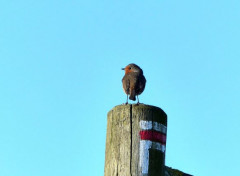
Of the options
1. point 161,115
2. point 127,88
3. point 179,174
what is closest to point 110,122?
point 161,115

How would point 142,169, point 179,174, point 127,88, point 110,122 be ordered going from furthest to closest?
point 127,88 → point 179,174 → point 110,122 → point 142,169

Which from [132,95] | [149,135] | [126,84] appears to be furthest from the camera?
[126,84]

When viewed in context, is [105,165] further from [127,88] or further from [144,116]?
[127,88]

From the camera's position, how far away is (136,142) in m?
3.17

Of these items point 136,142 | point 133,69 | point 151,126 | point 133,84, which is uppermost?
point 133,69

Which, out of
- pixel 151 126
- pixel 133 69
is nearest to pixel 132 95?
pixel 133 69

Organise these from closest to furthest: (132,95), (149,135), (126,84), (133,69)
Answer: (149,135)
(132,95)
(126,84)
(133,69)

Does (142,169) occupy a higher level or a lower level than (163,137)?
lower

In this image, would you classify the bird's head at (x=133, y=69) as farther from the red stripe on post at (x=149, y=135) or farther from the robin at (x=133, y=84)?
the red stripe on post at (x=149, y=135)

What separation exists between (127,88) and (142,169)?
3487 millimetres

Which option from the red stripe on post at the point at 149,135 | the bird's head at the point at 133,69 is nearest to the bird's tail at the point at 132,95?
the bird's head at the point at 133,69

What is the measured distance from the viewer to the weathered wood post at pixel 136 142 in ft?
10.3

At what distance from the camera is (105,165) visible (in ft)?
10.8

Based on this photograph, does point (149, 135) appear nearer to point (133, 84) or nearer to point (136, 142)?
point (136, 142)
